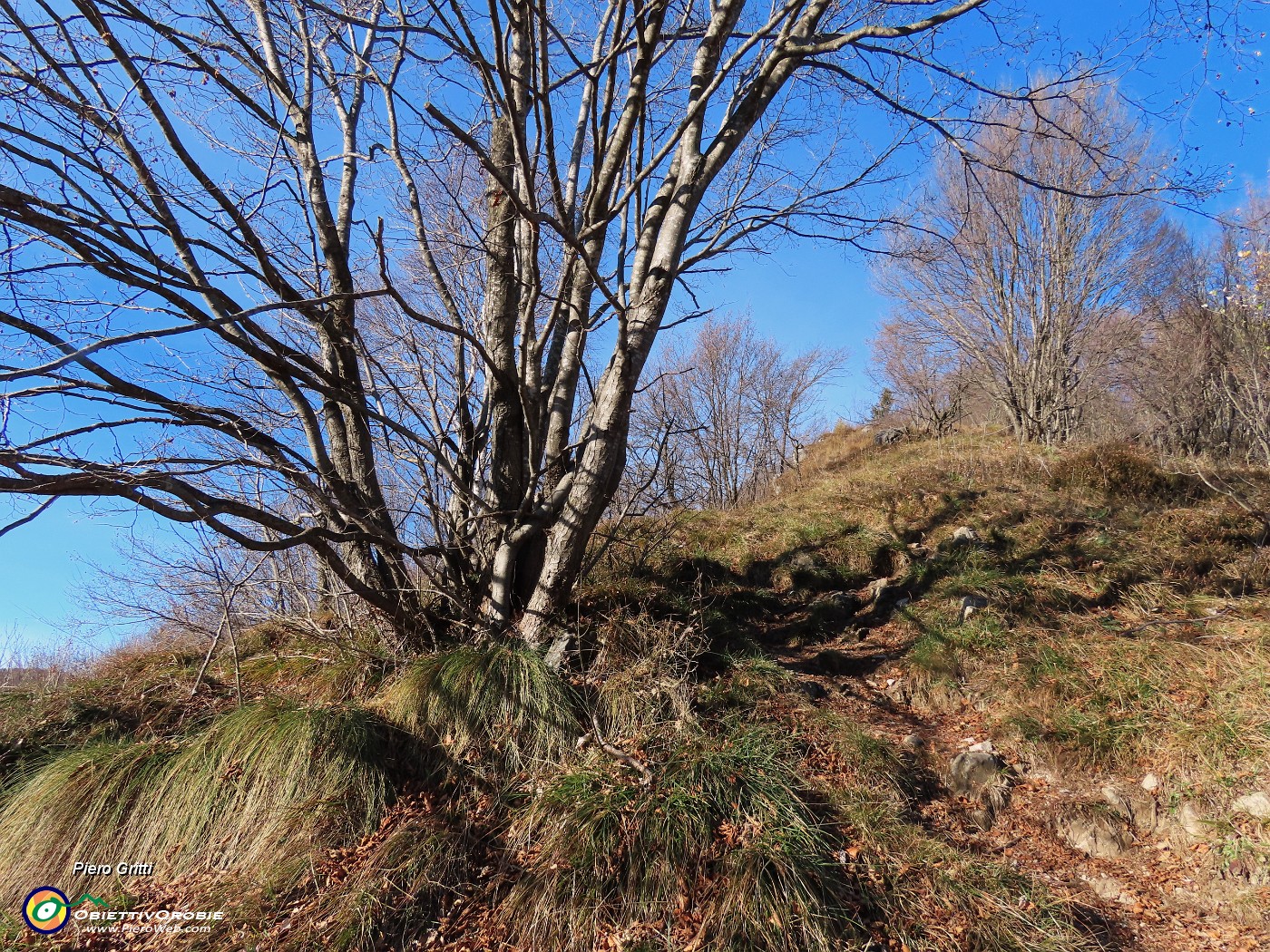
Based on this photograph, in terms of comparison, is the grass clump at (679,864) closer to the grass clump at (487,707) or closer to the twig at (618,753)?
the twig at (618,753)

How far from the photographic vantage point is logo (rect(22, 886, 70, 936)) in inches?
93.3

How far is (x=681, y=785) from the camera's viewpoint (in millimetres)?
2666

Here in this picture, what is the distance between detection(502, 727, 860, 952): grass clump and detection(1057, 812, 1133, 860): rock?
1393 millimetres

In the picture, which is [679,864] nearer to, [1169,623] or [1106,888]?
[1106,888]

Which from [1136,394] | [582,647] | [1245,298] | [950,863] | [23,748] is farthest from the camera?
[1136,394]

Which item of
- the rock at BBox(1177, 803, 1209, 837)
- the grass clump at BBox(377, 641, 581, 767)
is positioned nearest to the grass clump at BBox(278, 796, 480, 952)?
the grass clump at BBox(377, 641, 581, 767)

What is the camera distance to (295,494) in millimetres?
3420

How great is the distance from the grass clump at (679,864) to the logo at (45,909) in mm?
1862

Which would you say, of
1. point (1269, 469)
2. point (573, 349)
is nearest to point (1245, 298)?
point (1269, 469)

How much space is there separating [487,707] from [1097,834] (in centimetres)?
317

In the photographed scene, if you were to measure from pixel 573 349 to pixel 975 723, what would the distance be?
368cm

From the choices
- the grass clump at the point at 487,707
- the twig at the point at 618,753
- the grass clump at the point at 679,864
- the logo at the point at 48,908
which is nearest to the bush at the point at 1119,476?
the grass clump at the point at 679,864

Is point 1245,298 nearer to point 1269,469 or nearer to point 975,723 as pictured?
point 1269,469

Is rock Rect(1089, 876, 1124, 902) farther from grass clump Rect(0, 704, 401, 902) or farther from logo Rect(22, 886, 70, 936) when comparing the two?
logo Rect(22, 886, 70, 936)
